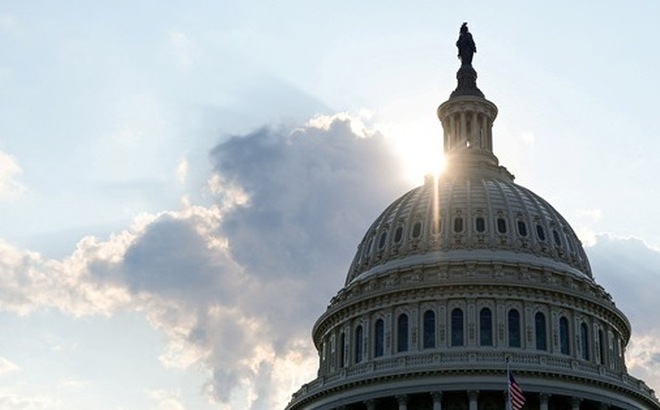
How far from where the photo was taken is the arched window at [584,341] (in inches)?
3617

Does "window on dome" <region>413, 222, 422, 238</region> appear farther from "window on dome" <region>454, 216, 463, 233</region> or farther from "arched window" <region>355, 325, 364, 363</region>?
"arched window" <region>355, 325, 364, 363</region>

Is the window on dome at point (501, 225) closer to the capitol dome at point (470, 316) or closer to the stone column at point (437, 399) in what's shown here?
the capitol dome at point (470, 316)

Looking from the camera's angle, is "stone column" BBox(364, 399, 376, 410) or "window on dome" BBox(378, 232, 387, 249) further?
"window on dome" BBox(378, 232, 387, 249)

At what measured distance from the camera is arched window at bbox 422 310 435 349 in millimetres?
90125

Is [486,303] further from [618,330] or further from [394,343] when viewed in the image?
[618,330]

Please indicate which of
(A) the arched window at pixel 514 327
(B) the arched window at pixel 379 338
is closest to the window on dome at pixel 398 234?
(B) the arched window at pixel 379 338

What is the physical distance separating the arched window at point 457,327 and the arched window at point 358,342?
770 centimetres

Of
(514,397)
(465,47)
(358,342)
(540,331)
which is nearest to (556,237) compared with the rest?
(540,331)

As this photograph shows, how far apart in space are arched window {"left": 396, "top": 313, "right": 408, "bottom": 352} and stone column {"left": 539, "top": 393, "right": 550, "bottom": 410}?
11.2 m

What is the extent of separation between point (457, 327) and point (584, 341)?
10110mm

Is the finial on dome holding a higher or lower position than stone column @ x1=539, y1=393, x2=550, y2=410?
higher

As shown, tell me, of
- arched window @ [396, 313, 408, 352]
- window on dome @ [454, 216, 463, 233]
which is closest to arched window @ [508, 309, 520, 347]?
arched window @ [396, 313, 408, 352]

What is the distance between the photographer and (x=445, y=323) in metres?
90.1

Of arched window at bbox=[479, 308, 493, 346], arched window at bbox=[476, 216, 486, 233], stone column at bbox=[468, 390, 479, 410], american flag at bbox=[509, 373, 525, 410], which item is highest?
arched window at bbox=[476, 216, 486, 233]
